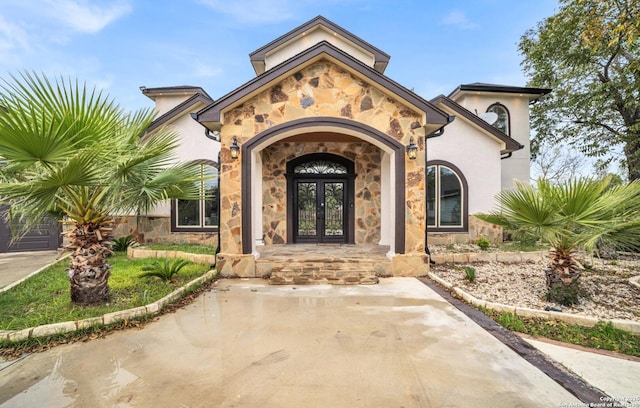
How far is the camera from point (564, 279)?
4348mm

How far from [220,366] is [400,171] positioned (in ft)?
16.2

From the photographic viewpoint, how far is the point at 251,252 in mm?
6352

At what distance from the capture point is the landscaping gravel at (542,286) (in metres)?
4.23

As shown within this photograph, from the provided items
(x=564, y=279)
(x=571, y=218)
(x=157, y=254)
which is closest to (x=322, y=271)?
(x=564, y=279)

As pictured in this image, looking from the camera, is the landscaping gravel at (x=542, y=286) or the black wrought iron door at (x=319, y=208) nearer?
the landscaping gravel at (x=542, y=286)

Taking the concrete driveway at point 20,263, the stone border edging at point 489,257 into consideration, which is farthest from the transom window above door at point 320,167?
the concrete driveway at point 20,263

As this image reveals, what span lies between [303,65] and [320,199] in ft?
13.9

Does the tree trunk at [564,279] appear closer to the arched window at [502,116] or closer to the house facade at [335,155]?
the house facade at [335,155]

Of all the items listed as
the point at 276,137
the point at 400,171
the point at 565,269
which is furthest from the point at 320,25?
the point at 565,269

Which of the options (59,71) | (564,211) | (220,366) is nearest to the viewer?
(220,366)

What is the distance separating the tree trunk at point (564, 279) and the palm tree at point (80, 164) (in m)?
5.63

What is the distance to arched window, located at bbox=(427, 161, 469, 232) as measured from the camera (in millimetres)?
10031

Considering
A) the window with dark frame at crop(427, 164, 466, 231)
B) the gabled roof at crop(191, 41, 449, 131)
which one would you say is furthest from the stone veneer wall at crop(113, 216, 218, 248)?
the window with dark frame at crop(427, 164, 466, 231)

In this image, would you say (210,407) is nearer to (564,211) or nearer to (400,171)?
(564,211)
